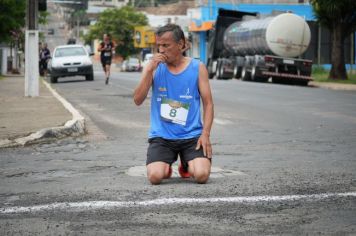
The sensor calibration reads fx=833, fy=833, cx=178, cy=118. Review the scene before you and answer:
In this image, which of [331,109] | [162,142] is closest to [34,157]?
[162,142]

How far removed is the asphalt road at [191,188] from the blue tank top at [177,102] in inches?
18.5

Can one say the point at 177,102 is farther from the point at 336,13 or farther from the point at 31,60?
the point at 336,13

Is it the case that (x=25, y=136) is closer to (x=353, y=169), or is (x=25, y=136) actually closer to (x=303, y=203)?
(x=353, y=169)

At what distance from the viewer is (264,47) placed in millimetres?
36781

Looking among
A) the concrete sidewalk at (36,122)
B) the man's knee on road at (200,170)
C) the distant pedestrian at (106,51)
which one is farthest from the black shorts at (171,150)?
the distant pedestrian at (106,51)

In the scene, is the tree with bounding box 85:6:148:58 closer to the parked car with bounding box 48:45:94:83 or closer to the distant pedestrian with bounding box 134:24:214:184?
the parked car with bounding box 48:45:94:83

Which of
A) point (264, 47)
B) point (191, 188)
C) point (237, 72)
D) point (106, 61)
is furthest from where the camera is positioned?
point (237, 72)

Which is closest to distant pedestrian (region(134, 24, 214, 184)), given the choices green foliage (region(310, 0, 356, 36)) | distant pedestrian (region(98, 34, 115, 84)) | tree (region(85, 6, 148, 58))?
distant pedestrian (region(98, 34, 115, 84))

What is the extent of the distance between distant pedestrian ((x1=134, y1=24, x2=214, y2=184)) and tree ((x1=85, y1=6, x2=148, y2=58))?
106173 millimetres

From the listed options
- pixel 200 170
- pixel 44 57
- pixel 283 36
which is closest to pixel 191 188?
pixel 200 170

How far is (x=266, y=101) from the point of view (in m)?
20.1

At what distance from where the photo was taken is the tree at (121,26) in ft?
372

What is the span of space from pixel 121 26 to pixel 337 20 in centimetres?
8081

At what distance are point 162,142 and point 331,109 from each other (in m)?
10.5
